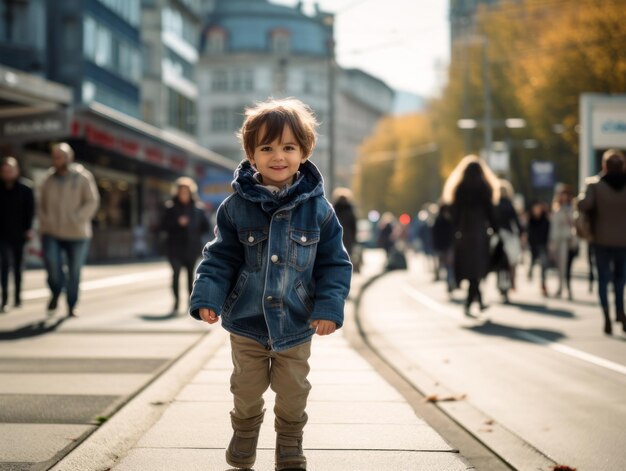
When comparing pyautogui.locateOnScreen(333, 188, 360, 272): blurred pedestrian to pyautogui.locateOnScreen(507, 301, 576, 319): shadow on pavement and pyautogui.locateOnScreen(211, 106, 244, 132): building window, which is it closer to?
pyautogui.locateOnScreen(507, 301, 576, 319): shadow on pavement

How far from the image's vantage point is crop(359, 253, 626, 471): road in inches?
216

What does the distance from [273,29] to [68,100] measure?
7186 cm

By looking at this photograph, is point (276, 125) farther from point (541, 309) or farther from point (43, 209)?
point (541, 309)

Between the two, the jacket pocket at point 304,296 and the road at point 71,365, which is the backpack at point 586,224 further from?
the jacket pocket at point 304,296

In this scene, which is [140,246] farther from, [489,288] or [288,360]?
[288,360]

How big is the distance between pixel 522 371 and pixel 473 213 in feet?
15.6

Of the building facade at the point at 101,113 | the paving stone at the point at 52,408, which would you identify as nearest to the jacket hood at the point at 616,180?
the paving stone at the point at 52,408

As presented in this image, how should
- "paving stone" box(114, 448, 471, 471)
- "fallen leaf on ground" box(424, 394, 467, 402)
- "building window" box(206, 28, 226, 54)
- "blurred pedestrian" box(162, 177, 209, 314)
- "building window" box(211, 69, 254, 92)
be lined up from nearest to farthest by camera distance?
"paving stone" box(114, 448, 471, 471) < "fallen leaf on ground" box(424, 394, 467, 402) < "blurred pedestrian" box(162, 177, 209, 314) < "building window" box(206, 28, 226, 54) < "building window" box(211, 69, 254, 92)

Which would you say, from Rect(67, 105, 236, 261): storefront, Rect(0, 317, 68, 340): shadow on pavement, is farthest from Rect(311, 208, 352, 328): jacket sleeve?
Rect(67, 105, 236, 261): storefront

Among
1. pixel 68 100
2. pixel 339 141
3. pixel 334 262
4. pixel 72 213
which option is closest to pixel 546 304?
pixel 72 213

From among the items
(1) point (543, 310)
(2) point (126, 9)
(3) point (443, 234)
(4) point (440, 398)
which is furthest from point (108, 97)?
(4) point (440, 398)

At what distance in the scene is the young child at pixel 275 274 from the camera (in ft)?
13.9

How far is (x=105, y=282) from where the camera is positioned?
22.0m

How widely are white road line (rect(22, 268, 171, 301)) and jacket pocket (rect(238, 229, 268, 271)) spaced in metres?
11.8
